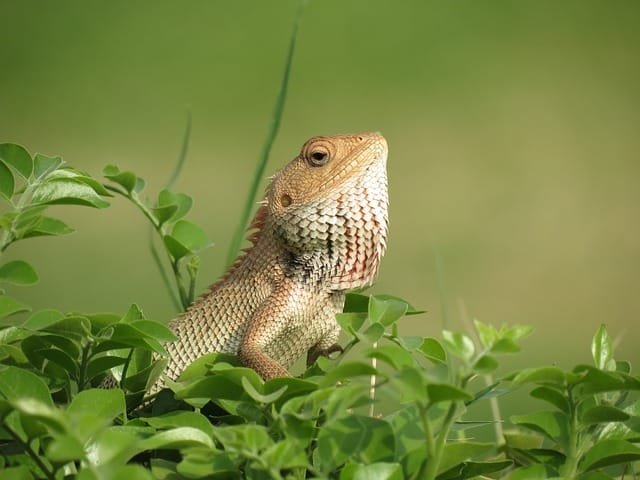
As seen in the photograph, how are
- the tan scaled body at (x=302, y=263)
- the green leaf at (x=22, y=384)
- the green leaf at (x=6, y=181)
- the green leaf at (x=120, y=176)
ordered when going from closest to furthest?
the green leaf at (x=22, y=384) → the green leaf at (x=6, y=181) → the green leaf at (x=120, y=176) → the tan scaled body at (x=302, y=263)

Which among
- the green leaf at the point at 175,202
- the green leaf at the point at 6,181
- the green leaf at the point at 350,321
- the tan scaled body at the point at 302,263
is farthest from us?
the tan scaled body at the point at 302,263

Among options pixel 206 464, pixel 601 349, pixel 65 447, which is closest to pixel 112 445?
pixel 65 447

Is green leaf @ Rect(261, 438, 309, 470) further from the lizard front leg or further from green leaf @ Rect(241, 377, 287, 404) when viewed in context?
the lizard front leg

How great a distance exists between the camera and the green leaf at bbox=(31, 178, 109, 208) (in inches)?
61.4

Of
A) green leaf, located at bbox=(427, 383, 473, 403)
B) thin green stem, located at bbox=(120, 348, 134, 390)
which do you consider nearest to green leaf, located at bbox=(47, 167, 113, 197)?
thin green stem, located at bbox=(120, 348, 134, 390)

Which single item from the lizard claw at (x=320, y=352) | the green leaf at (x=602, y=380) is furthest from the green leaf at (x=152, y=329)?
the lizard claw at (x=320, y=352)

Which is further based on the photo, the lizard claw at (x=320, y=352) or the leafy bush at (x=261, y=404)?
the lizard claw at (x=320, y=352)

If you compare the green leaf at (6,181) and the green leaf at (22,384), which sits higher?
the green leaf at (6,181)

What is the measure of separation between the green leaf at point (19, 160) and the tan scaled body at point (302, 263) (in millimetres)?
569

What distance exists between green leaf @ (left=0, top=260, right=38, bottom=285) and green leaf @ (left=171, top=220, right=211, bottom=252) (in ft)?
1.54

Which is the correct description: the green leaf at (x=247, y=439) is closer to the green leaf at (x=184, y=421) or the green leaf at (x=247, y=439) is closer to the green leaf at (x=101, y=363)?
the green leaf at (x=184, y=421)

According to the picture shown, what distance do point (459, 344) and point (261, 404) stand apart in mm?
324

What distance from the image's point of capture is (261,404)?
1395mm

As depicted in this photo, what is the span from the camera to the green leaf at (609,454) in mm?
1410
